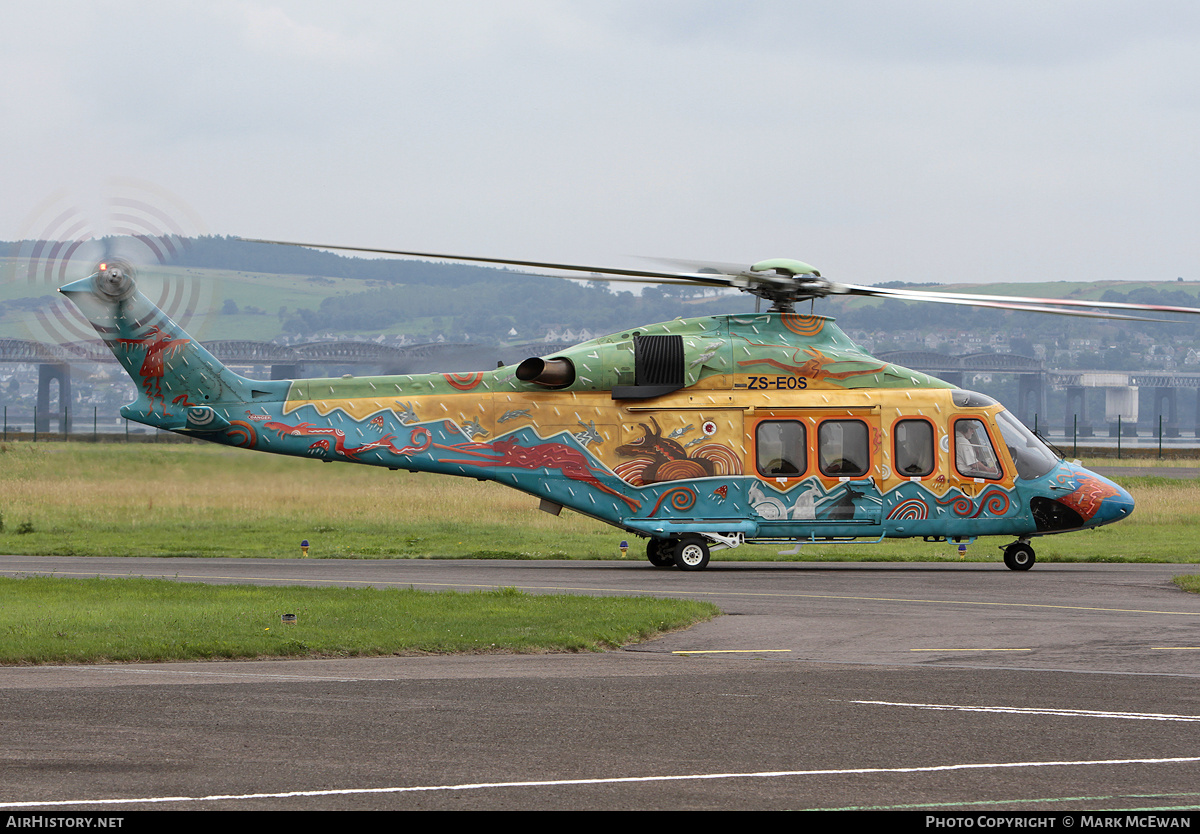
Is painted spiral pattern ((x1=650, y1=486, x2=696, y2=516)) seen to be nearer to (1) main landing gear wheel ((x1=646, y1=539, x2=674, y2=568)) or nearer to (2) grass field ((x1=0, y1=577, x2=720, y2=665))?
(1) main landing gear wheel ((x1=646, y1=539, x2=674, y2=568))

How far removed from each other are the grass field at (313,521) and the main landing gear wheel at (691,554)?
13.5ft

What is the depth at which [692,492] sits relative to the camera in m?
25.7

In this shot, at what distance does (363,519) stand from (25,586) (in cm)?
1902

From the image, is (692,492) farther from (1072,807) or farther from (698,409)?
(1072,807)

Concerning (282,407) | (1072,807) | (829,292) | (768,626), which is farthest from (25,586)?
(1072,807)

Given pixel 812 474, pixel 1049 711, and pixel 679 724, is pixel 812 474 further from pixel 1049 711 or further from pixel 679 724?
pixel 679 724

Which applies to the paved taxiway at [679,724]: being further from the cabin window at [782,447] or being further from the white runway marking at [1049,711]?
the cabin window at [782,447]

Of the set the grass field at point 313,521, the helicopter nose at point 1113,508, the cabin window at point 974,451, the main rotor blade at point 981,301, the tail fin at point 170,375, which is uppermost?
the main rotor blade at point 981,301

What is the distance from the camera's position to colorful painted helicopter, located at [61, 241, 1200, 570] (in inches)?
1008

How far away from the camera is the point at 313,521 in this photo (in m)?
38.3

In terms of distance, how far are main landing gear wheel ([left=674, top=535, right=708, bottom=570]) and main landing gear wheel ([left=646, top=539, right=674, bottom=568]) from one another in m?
0.67

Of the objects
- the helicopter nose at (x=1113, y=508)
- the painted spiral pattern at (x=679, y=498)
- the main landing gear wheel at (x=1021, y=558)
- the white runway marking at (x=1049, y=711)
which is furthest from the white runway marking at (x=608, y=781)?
the helicopter nose at (x=1113, y=508)

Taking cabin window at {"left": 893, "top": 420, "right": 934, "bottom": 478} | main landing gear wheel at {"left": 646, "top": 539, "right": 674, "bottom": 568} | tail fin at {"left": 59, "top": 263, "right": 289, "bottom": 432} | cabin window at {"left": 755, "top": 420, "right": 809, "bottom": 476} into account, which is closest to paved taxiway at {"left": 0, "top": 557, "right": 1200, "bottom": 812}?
cabin window at {"left": 893, "top": 420, "right": 934, "bottom": 478}

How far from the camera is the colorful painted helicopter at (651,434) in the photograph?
84.0 ft
